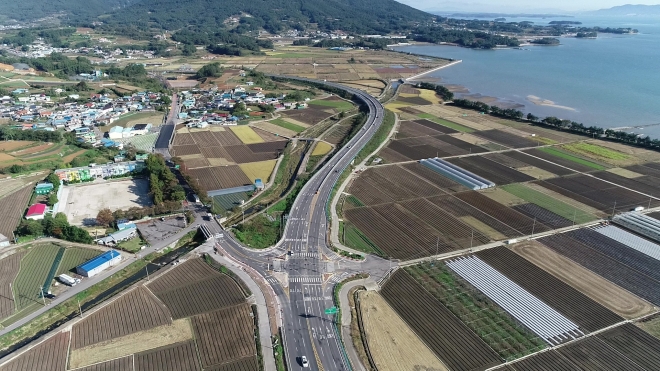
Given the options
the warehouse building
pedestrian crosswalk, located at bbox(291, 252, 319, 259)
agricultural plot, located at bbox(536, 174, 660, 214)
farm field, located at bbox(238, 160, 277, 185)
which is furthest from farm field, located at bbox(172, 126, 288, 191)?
agricultural plot, located at bbox(536, 174, 660, 214)

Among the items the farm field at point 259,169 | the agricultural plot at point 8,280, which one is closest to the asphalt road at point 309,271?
the farm field at point 259,169

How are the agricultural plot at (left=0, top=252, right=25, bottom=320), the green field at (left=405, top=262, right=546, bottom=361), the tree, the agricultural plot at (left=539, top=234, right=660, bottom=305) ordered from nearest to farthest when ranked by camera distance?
the green field at (left=405, top=262, right=546, bottom=361) → the agricultural plot at (left=0, top=252, right=25, bottom=320) → the agricultural plot at (left=539, top=234, right=660, bottom=305) → the tree

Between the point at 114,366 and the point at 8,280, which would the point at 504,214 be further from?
the point at 8,280

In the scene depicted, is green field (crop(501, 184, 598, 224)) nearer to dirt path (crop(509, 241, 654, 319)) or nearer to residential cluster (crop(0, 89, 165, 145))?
dirt path (crop(509, 241, 654, 319))

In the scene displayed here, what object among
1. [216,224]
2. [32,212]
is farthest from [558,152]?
[32,212]

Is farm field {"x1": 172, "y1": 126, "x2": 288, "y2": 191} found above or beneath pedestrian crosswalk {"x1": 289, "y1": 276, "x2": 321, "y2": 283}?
above

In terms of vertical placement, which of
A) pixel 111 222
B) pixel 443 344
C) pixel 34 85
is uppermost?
pixel 34 85

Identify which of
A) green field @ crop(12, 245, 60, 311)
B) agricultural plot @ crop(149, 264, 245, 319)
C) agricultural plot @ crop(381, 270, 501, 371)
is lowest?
agricultural plot @ crop(381, 270, 501, 371)

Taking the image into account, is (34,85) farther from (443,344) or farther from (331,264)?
(443,344)
